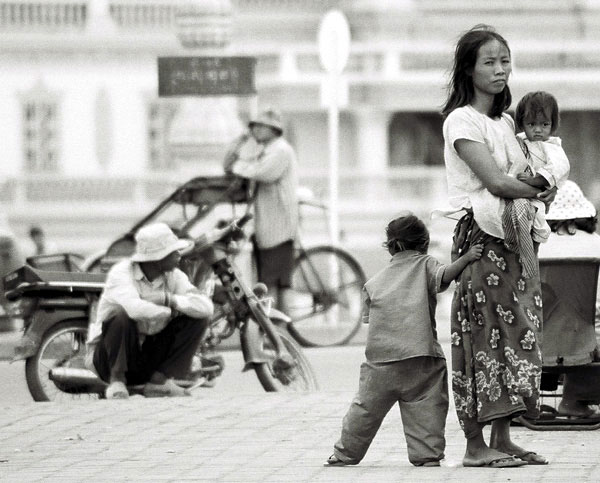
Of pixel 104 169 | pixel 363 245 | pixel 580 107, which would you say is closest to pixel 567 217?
pixel 363 245

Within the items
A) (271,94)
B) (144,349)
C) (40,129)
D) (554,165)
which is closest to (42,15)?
(40,129)

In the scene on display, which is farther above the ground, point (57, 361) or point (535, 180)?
point (535, 180)

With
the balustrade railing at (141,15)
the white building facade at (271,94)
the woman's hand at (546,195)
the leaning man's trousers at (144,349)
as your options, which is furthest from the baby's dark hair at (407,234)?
the balustrade railing at (141,15)

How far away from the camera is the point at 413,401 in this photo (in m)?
8.46

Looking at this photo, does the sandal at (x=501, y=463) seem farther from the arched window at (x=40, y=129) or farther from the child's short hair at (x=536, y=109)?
the arched window at (x=40, y=129)

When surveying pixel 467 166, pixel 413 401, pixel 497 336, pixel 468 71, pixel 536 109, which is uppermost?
pixel 468 71

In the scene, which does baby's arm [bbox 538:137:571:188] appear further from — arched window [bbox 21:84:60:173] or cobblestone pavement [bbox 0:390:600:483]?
arched window [bbox 21:84:60:173]

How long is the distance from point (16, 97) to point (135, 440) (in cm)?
2576

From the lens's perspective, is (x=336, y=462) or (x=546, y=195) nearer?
(x=546, y=195)

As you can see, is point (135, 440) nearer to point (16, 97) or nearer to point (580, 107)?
point (16, 97)

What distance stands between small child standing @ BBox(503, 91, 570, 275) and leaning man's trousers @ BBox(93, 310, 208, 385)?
2.92 meters

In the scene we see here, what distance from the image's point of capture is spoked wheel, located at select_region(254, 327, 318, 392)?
476 inches

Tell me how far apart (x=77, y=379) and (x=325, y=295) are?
16.6 feet

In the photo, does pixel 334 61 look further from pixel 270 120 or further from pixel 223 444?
pixel 223 444
